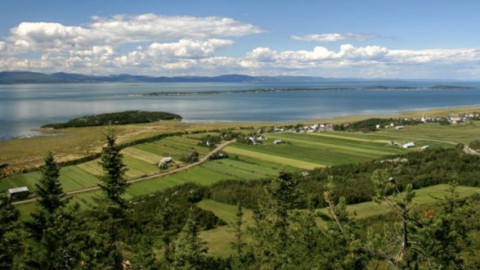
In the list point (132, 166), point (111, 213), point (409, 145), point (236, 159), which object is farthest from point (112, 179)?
point (409, 145)

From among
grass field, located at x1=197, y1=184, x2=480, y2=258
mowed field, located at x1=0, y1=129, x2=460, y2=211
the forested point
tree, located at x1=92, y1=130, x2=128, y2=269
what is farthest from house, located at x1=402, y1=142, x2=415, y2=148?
the forested point

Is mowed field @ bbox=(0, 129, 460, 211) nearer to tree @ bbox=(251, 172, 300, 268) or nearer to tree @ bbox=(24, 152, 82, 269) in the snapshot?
tree @ bbox=(251, 172, 300, 268)

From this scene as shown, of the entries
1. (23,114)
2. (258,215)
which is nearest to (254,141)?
(258,215)

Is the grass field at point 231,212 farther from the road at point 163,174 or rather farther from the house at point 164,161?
the house at point 164,161

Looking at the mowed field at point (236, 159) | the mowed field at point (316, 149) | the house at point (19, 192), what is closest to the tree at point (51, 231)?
the mowed field at point (236, 159)

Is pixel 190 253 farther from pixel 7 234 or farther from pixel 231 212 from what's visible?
pixel 231 212
